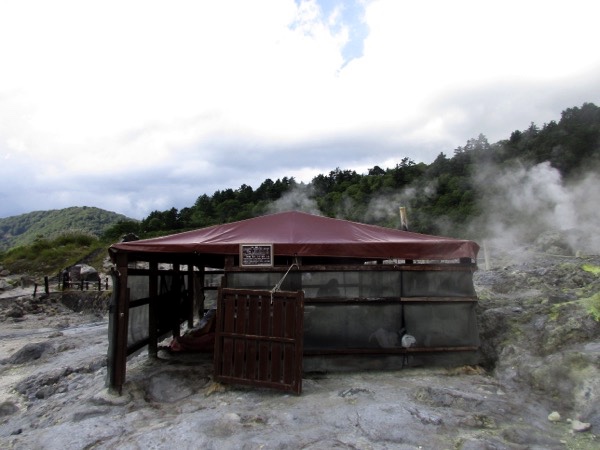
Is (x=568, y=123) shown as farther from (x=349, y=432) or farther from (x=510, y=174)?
(x=349, y=432)

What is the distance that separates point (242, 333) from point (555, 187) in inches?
1503

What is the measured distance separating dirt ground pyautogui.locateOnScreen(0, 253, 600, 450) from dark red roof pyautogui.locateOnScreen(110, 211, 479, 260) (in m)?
1.63

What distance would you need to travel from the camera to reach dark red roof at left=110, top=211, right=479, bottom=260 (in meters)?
6.75

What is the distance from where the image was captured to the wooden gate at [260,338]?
607cm

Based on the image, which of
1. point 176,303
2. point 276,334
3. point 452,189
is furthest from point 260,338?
point 452,189

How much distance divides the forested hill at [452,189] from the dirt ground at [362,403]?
29498mm

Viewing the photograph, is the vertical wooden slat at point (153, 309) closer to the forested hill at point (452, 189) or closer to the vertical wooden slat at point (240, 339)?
the vertical wooden slat at point (240, 339)

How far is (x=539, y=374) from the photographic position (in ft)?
19.7

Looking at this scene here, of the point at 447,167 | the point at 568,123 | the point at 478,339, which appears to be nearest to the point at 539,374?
the point at 478,339

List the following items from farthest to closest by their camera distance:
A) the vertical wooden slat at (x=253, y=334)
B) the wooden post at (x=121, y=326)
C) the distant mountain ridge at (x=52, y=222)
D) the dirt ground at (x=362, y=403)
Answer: the distant mountain ridge at (x=52, y=222) → the wooden post at (x=121, y=326) → the vertical wooden slat at (x=253, y=334) → the dirt ground at (x=362, y=403)

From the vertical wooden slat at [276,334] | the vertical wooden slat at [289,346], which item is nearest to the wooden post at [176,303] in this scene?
the vertical wooden slat at [276,334]

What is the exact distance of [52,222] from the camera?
115 m

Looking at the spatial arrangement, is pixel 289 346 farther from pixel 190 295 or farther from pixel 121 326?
pixel 190 295

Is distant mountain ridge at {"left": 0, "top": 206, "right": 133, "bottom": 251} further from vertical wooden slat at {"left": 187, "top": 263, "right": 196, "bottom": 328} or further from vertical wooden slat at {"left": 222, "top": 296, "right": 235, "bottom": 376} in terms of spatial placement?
vertical wooden slat at {"left": 222, "top": 296, "right": 235, "bottom": 376}
